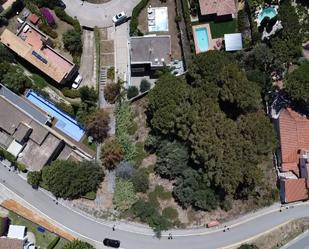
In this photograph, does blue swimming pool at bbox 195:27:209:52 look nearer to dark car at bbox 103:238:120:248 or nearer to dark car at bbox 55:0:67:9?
dark car at bbox 55:0:67:9

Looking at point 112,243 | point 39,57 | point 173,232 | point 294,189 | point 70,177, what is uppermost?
point 39,57

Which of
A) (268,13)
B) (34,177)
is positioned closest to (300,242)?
(268,13)

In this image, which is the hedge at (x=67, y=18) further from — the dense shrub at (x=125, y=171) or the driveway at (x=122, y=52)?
the dense shrub at (x=125, y=171)

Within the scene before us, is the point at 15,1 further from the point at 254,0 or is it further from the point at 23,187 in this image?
the point at 254,0

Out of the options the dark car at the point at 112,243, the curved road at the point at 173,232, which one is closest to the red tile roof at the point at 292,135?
the curved road at the point at 173,232

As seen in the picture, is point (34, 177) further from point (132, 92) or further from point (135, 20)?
point (135, 20)

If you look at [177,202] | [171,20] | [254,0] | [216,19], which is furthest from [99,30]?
[177,202]

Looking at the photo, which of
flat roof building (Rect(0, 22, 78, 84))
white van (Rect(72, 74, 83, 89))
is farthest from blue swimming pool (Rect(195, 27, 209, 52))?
flat roof building (Rect(0, 22, 78, 84))
